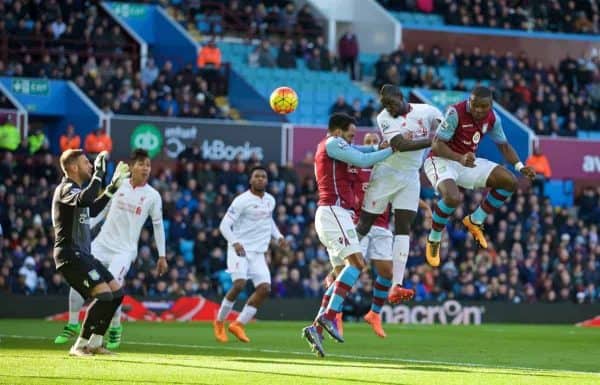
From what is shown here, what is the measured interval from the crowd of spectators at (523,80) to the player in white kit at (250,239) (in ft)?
65.7

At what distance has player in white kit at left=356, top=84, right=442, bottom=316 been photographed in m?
17.1

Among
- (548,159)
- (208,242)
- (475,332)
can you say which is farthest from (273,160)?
(475,332)

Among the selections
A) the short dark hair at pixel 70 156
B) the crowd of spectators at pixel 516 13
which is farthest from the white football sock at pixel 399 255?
the crowd of spectators at pixel 516 13

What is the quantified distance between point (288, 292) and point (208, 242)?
207 cm

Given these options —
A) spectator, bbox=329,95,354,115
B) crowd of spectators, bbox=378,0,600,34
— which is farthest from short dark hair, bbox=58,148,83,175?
crowd of spectators, bbox=378,0,600,34

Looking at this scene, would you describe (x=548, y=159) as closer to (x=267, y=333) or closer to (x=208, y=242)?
(x=208, y=242)

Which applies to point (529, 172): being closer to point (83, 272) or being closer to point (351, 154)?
point (351, 154)

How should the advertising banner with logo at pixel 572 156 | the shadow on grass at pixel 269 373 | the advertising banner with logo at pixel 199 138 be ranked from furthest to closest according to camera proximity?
1. the advertising banner with logo at pixel 572 156
2. the advertising banner with logo at pixel 199 138
3. the shadow on grass at pixel 269 373

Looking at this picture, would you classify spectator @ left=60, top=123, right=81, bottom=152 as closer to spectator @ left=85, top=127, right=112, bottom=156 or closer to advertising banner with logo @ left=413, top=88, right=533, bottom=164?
spectator @ left=85, top=127, right=112, bottom=156

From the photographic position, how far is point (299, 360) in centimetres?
1554

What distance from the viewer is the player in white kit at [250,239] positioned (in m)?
20.6

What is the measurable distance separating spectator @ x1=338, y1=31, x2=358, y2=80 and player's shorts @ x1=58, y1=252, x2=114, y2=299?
2728 centimetres

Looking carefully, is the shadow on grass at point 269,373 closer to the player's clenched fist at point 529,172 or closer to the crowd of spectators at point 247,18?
the player's clenched fist at point 529,172

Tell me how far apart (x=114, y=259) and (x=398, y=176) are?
3.97 metres
